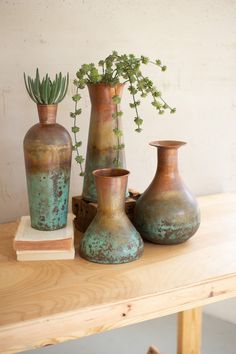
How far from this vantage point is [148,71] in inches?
52.8

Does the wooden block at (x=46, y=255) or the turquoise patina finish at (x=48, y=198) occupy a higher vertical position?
the turquoise patina finish at (x=48, y=198)

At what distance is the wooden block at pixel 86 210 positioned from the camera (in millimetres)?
1007

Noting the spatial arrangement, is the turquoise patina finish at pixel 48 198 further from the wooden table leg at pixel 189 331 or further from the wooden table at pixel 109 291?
the wooden table leg at pixel 189 331

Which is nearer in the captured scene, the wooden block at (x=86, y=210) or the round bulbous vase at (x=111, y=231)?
the round bulbous vase at (x=111, y=231)

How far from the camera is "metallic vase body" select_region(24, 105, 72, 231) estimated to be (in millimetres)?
910

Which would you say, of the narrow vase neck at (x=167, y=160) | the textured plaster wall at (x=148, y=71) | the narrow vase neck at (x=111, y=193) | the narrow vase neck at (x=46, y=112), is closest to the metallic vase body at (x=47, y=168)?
the narrow vase neck at (x=46, y=112)

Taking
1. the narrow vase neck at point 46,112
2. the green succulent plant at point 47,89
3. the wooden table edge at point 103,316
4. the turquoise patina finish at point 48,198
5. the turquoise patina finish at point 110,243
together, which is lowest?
the wooden table edge at point 103,316

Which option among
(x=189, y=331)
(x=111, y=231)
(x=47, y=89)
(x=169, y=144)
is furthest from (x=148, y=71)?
(x=189, y=331)

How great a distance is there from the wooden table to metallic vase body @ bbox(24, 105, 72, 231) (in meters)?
A: 0.11

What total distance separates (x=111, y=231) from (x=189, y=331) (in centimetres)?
33

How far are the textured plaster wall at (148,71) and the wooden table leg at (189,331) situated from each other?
1.68 feet

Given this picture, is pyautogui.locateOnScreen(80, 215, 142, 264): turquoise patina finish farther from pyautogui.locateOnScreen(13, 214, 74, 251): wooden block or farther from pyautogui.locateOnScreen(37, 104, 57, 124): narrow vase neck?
pyautogui.locateOnScreen(37, 104, 57, 124): narrow vase neck

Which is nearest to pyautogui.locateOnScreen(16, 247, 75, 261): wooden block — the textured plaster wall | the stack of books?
the stack of books

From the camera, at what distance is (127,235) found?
89cm
